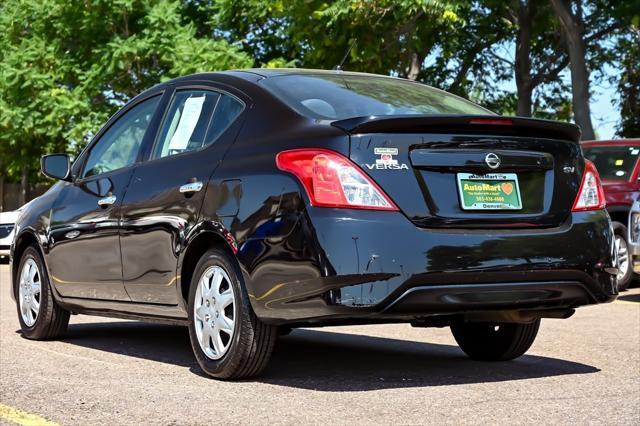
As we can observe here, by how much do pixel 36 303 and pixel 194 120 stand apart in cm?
229

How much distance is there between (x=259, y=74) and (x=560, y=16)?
668 inches

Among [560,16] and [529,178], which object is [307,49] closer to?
[560,16]

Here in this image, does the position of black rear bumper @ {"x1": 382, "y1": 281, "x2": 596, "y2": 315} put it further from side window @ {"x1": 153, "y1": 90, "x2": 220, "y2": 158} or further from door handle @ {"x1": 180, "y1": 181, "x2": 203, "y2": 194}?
side window @ {"x1": 153, "y1": 90, "x2": 220, "y2": 158}

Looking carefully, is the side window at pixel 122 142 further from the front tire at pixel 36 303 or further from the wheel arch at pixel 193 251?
the wheel arch at pixel 193 251

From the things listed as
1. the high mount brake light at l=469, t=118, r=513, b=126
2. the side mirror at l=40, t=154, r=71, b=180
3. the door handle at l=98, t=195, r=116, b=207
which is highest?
the high mount brake light at l=469, t=118, r=513, b=126

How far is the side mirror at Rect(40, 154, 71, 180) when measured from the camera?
26.8ft

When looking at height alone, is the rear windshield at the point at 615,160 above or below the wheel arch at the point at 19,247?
above

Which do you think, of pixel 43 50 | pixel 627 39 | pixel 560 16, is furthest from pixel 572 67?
pixel 43 50

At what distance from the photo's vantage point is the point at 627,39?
3188 centimetres

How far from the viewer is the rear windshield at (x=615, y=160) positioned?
15.2 metres

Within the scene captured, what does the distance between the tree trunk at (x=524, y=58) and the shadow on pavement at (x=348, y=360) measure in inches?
809

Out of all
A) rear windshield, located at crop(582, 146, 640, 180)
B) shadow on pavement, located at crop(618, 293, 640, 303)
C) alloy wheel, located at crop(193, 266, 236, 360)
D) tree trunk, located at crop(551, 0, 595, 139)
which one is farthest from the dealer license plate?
tree trunk, located at crop(551, 0, 595, 139)

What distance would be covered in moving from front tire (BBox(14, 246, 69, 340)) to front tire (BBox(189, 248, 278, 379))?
215 centimetres

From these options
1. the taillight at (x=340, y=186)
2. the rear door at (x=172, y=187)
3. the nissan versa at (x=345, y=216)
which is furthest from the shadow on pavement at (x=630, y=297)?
the taillight at (x=340, y=186)
